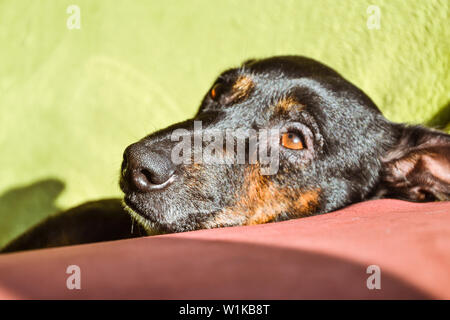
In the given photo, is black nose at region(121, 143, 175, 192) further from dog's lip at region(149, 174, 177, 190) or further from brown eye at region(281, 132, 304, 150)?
brown eye at region(281, 132, 304, 150)

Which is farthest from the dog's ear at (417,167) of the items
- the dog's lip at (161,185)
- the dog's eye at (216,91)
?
the dog's lip at (161,185)

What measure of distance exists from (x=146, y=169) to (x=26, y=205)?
2.03m

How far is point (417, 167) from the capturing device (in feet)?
7.48

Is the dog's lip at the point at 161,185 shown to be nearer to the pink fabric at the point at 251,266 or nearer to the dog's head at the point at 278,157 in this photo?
the dog's head at the point at 278,157

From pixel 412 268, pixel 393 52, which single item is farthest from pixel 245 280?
pixel 393 52

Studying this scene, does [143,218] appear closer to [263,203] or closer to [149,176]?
[149,176]

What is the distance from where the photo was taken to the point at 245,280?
2.91ft

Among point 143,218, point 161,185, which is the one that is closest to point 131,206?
point 143,218

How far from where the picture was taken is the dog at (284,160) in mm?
1817

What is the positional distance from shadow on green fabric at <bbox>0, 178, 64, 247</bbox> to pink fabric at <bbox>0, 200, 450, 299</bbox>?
7.66ft

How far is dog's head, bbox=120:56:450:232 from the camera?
182 cm

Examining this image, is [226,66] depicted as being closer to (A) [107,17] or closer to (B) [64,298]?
(A) [107,17]

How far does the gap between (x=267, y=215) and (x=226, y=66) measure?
163cm

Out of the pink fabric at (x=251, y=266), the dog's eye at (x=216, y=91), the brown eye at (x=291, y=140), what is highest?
the dog's eye at (x=216, y=91)
